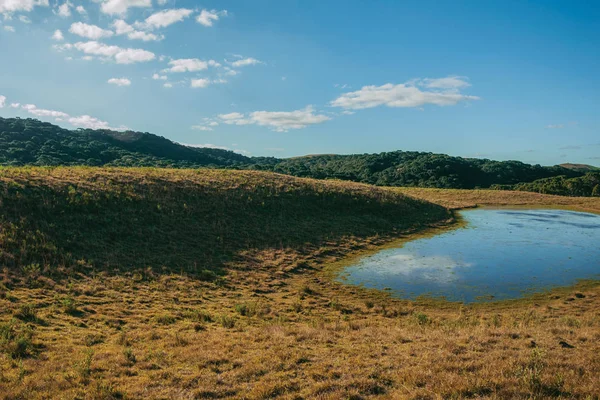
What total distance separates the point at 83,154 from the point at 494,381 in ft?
402

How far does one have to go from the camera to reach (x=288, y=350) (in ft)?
37.2

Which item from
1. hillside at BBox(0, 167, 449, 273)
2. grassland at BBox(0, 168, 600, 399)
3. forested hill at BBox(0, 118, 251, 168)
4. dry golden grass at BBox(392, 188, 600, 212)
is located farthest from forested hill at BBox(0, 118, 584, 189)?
grassland at BBox(0, 168, 600, 399)

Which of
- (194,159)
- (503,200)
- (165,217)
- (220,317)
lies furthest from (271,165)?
(220,317)

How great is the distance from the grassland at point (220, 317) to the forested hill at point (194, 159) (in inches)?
2793

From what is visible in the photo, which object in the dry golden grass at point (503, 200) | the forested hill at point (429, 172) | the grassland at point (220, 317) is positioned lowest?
the grassland at point (220, 317)

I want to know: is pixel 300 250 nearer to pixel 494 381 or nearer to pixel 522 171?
pixel 494 381

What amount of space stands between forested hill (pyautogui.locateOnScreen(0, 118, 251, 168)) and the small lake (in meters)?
66.0

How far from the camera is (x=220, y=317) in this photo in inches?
615

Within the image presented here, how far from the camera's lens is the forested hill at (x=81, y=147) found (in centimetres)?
9281

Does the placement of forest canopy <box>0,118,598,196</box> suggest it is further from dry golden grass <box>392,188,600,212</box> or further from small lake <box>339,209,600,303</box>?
small lake <box>339,209,600,303</box>

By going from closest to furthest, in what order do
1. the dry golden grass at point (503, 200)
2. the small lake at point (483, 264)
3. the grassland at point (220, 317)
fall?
1. the grassland at point (220, 317)
2. the small lake at point (483, 264)
3. the dry golden grass at point (503, 200)

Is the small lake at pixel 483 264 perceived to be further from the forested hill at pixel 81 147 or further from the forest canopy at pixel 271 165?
the forest canopy at pixel 271 165

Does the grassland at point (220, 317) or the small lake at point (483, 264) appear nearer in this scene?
the grassland at point (220, 317)

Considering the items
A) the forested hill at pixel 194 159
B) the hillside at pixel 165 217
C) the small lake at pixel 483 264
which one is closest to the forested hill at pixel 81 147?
the forested hill at pixel 194 159
